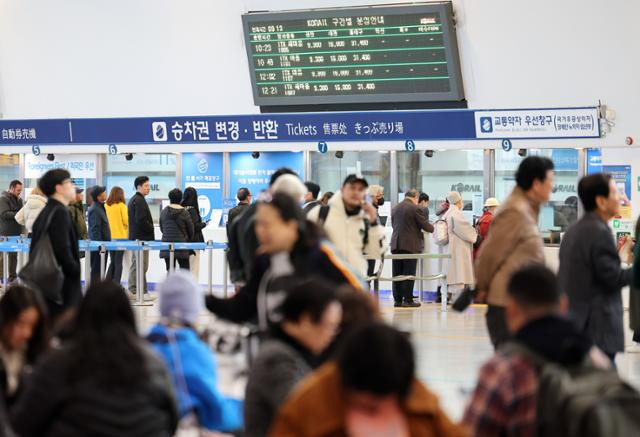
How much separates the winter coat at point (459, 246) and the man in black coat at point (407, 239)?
0.35m

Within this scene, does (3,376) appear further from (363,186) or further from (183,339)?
(363,186)

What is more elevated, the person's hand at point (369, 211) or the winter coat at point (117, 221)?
the person's hand at point (369, 211)

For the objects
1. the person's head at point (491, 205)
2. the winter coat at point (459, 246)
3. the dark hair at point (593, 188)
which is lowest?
the winter coat at point (459, 246)

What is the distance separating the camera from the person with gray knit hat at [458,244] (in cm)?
1727

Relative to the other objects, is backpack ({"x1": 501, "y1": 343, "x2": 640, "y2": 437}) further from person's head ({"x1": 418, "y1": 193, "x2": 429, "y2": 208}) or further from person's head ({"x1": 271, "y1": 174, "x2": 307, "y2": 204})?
person's head ({"x1": 418, "y1": 193, "x2": 429, "y2": 208})

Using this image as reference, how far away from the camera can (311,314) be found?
4285mm

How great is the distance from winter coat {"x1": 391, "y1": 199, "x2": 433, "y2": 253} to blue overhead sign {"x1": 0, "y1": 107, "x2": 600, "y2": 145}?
1.35 metres

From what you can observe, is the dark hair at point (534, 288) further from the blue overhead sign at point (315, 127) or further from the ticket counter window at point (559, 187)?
the ticket counter window at point (559, 187)

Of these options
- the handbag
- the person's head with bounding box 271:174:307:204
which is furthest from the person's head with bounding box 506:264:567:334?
the handbag

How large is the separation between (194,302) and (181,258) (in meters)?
13.4

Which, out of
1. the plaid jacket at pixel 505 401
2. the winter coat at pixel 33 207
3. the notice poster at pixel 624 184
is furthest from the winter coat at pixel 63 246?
the notice poster at pixel 624 184

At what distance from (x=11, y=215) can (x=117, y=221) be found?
5.74 feet

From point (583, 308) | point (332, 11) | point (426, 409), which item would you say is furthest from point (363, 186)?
point (332, 11)

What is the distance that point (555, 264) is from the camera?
16.7 metres
